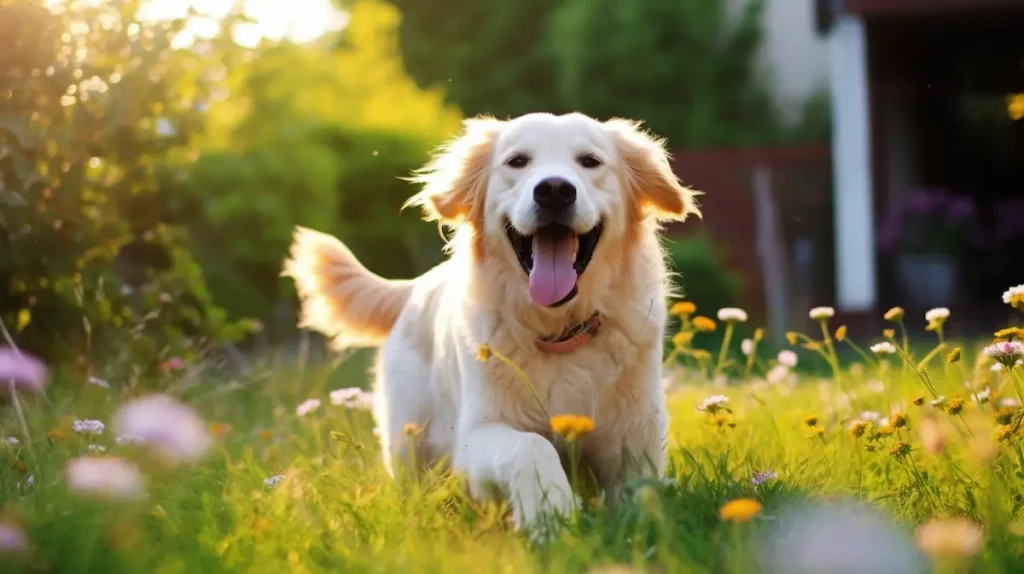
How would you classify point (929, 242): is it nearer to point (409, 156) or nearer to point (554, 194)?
point (409, 156)

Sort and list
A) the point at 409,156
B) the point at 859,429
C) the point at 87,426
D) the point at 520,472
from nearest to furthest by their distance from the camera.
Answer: the point at 520,472 < the point at 859,429 < the point at 87,426 < the point at 409,156

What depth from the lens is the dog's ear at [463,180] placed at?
12.5 ft

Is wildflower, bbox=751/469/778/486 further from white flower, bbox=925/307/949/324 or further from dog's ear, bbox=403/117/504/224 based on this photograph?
dog's ear, bbox=403/117/504/224

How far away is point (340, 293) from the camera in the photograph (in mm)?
4609

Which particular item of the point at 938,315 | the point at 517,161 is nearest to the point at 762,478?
the point at 938,315

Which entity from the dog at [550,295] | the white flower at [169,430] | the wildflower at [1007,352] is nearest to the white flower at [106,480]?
the white flower at [169,430]

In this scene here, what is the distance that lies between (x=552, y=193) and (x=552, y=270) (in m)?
0.26

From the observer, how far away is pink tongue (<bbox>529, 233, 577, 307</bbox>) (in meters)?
3.47

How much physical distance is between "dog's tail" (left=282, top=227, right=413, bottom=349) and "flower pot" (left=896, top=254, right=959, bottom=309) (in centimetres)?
691

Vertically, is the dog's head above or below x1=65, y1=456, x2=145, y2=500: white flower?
above

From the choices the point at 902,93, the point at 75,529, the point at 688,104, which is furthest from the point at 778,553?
the point at 688,104

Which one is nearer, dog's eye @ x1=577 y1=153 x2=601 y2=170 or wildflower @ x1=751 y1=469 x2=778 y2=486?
wildflower @ x1=751 y1=469 x2=778 y2=486

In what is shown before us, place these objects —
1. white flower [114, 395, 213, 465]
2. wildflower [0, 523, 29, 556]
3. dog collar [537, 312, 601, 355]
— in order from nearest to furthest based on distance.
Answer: white flower [114, 395, 213, 465], wildflower [0, 523, 29, 556], dog collar [537, 312, 601, 355]

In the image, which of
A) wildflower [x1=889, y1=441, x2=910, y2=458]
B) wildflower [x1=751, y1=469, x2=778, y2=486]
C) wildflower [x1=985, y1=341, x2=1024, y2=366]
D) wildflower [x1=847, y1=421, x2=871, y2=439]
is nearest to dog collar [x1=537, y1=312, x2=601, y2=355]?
wildflower [x1=751, y1=469, x2=778, y2=486]
